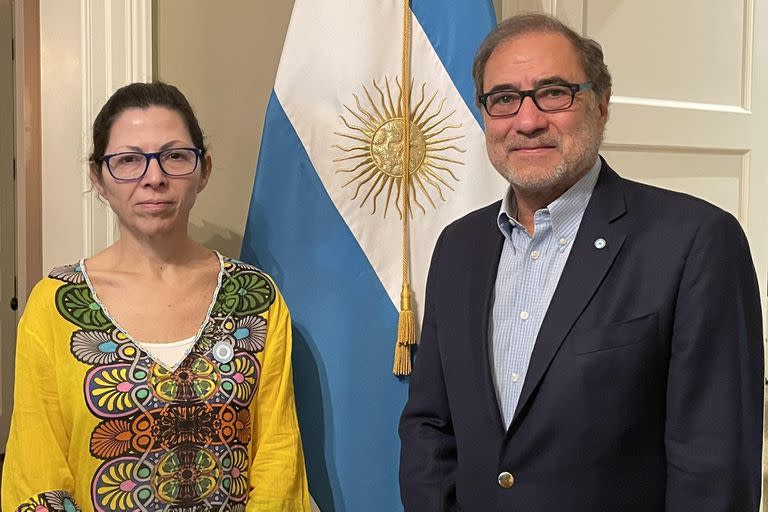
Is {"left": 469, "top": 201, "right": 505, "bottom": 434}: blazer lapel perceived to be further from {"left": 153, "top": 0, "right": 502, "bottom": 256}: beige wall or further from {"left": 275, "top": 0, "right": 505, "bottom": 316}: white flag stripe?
{"left": 153, "top": 0, "right": 502, "bottom": 256}: beige wall

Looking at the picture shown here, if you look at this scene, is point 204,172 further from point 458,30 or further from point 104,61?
point 458,30

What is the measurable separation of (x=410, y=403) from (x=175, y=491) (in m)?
0.44

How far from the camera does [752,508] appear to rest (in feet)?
3.98

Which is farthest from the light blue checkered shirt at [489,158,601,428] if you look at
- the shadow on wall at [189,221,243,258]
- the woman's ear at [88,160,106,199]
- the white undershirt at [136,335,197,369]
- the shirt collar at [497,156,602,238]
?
the shadow on wall at [189,221,243,258]

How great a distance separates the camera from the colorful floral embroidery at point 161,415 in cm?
146

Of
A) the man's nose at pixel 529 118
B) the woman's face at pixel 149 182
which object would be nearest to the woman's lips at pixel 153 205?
the woman's face at pixel 149 182

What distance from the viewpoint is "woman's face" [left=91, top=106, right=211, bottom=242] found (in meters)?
1.51

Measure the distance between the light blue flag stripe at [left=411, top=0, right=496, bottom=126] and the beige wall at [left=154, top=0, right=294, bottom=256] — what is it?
466mm

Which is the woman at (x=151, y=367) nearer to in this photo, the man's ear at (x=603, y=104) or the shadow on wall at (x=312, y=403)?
the shadow on wall at (x=312, y=403)

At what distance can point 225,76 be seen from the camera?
2.12 metres

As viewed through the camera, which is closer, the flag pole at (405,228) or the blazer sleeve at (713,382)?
the blazer sleeve at (713,382)

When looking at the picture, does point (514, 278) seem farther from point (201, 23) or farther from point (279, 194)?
point (201, 23)

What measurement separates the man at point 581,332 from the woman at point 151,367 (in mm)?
337

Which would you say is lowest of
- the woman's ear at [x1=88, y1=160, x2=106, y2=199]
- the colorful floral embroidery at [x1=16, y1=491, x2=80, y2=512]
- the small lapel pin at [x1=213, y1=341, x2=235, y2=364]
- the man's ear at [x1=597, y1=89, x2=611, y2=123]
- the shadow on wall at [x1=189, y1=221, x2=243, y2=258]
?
the colorful floral embroidery at [x1=16, y1=491, x2=80, y2=512]
